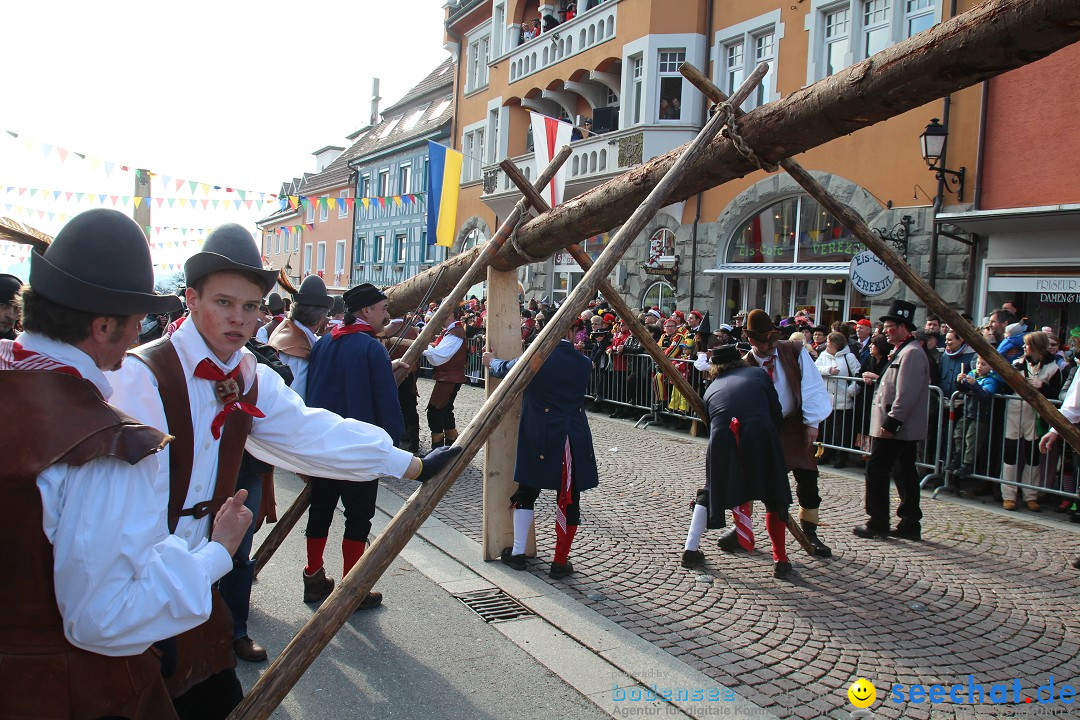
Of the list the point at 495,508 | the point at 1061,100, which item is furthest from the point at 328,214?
the point at 495,508

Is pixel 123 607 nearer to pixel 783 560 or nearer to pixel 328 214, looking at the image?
pixel 783 560

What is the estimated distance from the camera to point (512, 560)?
17.6ft

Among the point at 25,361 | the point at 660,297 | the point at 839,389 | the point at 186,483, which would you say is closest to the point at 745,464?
the point at 186,483

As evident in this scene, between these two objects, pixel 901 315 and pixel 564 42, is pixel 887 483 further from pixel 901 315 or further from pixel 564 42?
pixel 564 42

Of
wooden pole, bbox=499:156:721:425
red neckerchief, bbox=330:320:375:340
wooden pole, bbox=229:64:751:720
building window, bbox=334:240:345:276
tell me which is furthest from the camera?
building window, bbox=334:240:345:276

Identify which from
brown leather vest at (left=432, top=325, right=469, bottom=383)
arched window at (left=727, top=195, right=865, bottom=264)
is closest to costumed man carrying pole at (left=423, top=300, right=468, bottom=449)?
brown leather vest at (left=432, top=325, right=469, bottom=383)

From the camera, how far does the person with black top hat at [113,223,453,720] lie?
2.19 metres

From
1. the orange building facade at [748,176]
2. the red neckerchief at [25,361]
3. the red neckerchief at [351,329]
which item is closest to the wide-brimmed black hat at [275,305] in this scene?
the red neckerchief at [351,329]

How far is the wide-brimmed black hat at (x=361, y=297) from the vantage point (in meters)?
4.94

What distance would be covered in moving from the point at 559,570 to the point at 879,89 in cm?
351

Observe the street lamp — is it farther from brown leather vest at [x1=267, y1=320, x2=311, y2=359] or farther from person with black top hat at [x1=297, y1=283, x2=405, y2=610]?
brown leather vest at [x1=267, y1=320, x2=311, y2=359]

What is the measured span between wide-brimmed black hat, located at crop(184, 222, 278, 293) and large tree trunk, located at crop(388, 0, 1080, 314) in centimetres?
212

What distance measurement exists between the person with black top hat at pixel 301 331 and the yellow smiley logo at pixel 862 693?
3.71 m

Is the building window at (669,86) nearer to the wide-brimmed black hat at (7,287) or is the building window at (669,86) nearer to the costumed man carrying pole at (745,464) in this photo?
the costumed man carrying pole at (745,464)
